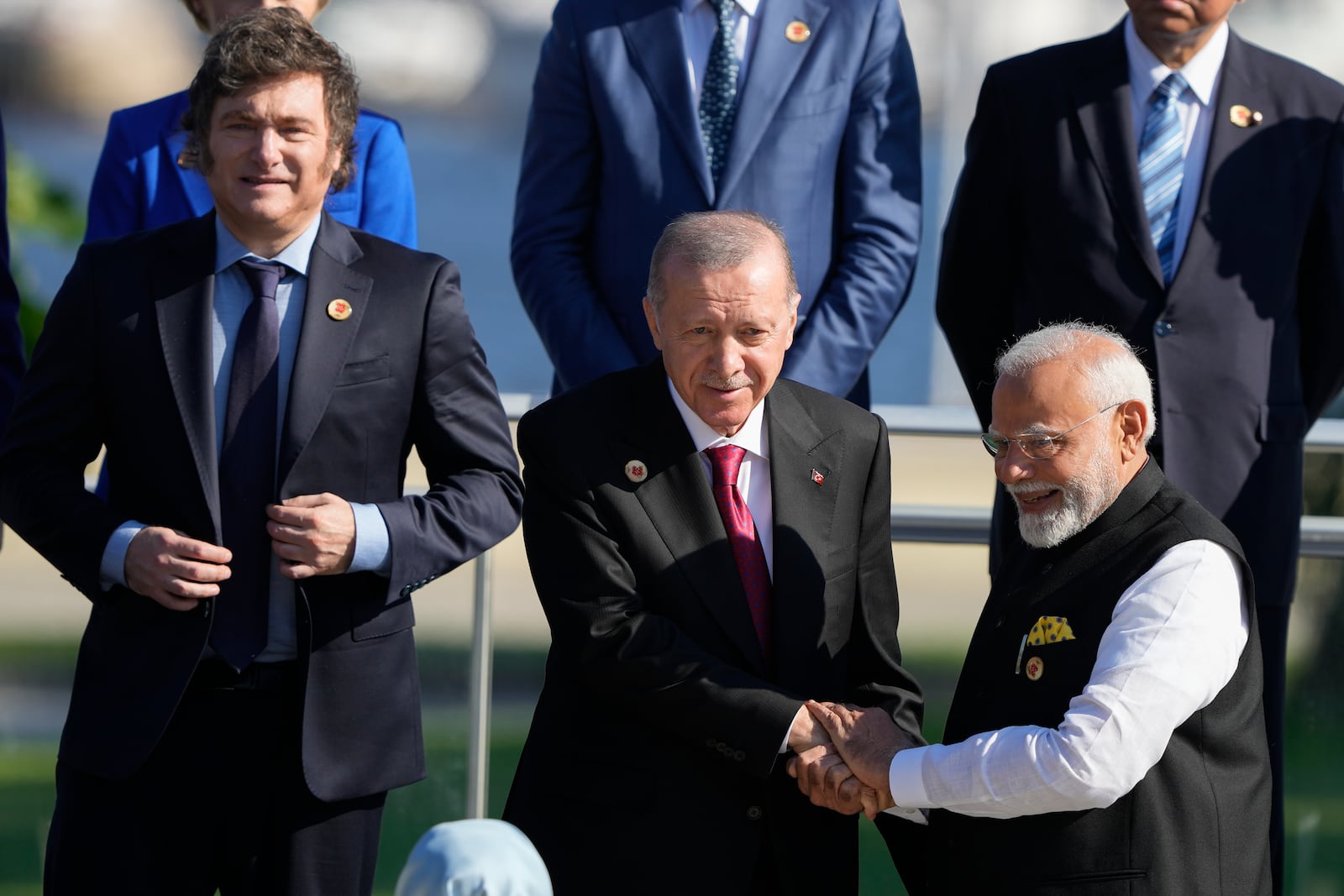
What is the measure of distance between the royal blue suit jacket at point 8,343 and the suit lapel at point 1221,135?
2.30 meters

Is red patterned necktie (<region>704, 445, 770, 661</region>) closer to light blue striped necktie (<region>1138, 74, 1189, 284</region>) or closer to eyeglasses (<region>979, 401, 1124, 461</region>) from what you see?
eyeglasses (<region>979, 401, 1124, 461</region>)

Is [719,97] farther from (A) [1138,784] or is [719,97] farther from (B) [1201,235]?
(A) [1138,784]

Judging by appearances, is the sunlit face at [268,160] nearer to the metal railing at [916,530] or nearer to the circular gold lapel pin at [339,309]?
the circular gold lapel pin at [339,309]

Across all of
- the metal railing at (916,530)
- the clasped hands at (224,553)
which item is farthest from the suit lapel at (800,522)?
the metal railing at (916,530)

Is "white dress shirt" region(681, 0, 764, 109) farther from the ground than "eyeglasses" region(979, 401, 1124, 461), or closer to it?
farther from the ground

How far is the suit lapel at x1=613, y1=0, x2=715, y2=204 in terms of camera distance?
12.3 feet

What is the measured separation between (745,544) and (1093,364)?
640 millimetres

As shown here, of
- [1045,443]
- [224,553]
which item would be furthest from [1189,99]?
[224,553]

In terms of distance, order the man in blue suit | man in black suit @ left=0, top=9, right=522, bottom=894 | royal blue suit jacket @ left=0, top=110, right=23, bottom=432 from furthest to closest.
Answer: the man in blue suit, royal blue suit jacket @ left=0, top=110, right=23, bottom=432, man in black suit @ left=0, top=9, right=522, bottom=894

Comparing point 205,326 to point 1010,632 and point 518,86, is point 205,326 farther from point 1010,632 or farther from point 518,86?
point 518,86

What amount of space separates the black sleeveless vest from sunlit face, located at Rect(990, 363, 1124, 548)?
37mm

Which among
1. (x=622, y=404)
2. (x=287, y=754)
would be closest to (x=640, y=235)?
(x=622, y=404)

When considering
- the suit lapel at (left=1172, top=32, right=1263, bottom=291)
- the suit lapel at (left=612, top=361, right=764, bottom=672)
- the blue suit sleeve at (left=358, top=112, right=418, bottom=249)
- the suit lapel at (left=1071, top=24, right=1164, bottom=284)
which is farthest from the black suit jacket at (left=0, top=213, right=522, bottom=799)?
the suit lapel at (left=1172, top=32, right=1263, bottom=291)

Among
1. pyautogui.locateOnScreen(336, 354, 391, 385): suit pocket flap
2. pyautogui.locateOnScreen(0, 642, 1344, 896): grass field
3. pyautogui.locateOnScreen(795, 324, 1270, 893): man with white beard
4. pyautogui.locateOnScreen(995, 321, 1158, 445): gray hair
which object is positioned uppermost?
pyautogui.locateOnScreen(995, 321, 1158, 445): gray hair
